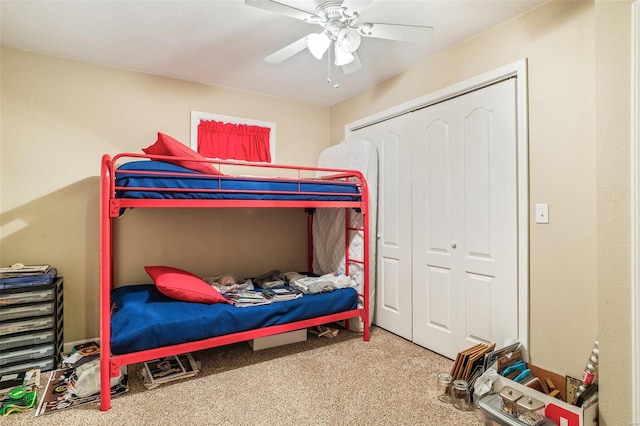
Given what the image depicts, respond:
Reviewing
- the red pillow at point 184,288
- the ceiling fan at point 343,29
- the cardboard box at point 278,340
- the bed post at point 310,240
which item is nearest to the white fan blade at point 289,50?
the ceiling fan at point 343,29

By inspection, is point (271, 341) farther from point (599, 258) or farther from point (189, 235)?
point (599, 258)

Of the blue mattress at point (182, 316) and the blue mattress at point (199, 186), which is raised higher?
the blue mattress at point (199, 186)

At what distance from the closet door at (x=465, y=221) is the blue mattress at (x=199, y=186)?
88 cm

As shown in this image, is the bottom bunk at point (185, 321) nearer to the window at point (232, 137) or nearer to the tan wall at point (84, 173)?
the tan wall at point (84, 173)

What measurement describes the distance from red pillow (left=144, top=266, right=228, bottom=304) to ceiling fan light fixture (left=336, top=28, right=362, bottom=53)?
1.87 m

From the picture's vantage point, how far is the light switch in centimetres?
201

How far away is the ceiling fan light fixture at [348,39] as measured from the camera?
187cm

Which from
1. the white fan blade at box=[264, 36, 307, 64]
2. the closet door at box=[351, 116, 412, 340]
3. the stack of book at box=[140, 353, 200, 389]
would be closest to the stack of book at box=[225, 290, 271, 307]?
the stack of book at box=[140, 353, 200, 389]

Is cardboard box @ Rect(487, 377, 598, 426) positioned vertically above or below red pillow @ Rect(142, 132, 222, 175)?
below

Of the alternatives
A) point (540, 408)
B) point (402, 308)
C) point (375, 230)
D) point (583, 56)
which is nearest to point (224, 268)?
point (375, 230)

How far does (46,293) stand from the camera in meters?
2.38

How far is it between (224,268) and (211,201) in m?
1.29

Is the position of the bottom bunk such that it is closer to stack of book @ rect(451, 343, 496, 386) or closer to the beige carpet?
the beige carpet

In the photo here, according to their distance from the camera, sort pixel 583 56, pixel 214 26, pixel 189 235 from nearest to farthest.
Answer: pixel 583 56
pixel 214 26
pixel 189 235
